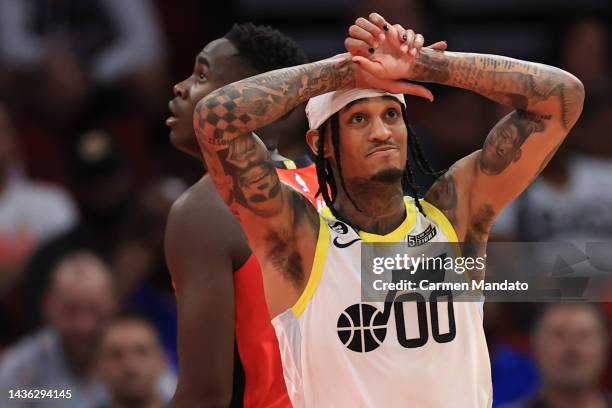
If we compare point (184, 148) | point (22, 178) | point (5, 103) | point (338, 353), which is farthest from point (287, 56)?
point (5, 103)

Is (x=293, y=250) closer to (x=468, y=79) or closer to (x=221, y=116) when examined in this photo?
(x=221, y=116)

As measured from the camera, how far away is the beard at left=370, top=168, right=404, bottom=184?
401 centimetres

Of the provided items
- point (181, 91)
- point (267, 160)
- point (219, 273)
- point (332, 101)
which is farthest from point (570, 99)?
point (181, 91)

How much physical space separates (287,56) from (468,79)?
0.90 metres

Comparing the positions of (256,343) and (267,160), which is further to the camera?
(256,343)

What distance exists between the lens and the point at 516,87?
4.07m

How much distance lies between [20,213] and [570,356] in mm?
3240

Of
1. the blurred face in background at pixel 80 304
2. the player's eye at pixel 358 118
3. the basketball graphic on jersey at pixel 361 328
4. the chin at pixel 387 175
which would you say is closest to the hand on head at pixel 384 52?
the player's eye at pixel 358 118

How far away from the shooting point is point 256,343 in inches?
181

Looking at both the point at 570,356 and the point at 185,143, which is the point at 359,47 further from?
the point at 570,356

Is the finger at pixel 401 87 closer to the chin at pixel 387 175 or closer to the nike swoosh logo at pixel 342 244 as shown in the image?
the chin at pixel 387 175

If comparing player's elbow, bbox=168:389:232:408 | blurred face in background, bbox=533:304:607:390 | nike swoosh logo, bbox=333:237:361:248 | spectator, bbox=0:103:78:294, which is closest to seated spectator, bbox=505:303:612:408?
blurred face in background, bbox=533:304:607:390

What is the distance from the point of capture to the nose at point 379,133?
400cm

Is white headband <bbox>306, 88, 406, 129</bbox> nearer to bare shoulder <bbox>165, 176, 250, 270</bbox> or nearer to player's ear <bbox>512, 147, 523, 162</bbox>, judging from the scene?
player's ear <bbox>512, 147, 523, 162</bbox>
